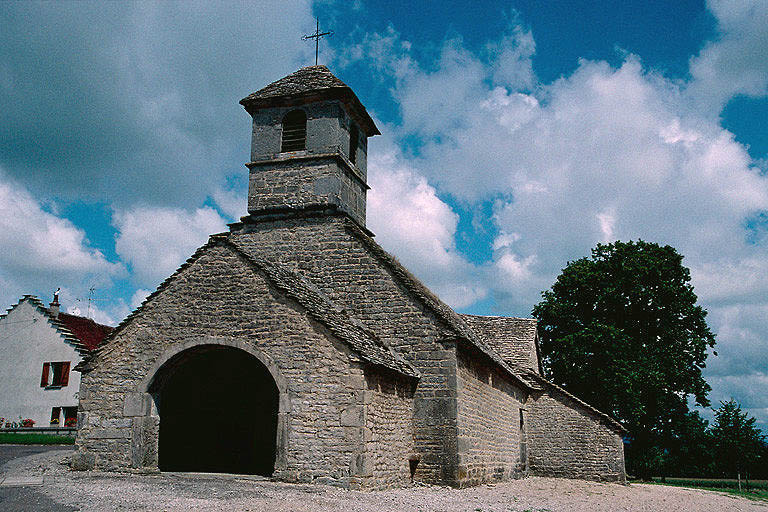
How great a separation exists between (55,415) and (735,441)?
33675mm

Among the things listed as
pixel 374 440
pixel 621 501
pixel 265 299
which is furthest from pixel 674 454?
pixel 265 299

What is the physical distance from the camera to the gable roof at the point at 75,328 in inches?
1220

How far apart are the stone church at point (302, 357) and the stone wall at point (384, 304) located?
3 cm

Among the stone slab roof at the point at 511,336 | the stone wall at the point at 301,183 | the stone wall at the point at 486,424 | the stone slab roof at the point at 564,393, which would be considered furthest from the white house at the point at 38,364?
A: the stone slab roof at the point at 564,393

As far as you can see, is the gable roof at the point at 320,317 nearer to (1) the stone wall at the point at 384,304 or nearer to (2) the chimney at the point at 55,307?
(1) the stone wall at the point at 384,304

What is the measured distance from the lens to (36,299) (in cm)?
3212

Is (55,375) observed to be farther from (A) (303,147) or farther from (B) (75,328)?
(A) (303,147)

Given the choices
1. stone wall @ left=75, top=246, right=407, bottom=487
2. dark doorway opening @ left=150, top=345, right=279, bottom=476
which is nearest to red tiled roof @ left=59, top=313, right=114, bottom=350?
dark doorway opening @ left=150, top=345, right=279, bottom=476

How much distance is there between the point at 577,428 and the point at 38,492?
714 inches

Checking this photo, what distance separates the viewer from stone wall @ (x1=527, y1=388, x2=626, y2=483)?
867 inches

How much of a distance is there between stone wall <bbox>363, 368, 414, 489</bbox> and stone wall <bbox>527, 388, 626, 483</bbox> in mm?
10139

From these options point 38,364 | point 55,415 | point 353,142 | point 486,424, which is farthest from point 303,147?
point 38,364

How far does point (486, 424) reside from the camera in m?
17.5

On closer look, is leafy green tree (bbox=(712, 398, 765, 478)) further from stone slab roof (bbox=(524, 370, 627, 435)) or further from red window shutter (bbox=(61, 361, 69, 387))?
red window shutter (bbox=(61, 361, 69, 387))
